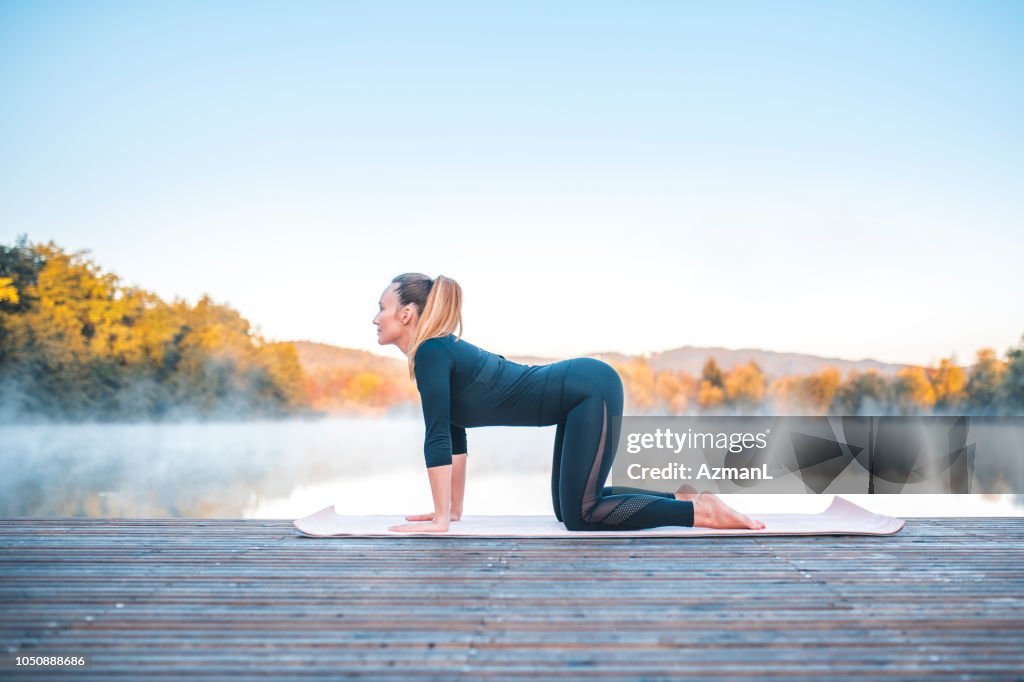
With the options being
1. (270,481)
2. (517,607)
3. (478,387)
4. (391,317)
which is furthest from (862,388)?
(517,607)

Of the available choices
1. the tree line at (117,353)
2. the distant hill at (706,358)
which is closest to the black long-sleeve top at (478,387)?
Answer: the distant hill at (706,358)

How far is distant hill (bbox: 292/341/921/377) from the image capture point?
662 inches

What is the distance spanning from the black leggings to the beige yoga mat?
4cm

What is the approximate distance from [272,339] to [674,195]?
11698 mm

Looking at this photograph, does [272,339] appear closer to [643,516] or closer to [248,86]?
[248,86]

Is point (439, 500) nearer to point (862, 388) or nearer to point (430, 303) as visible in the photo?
point (430, 303)

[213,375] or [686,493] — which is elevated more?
[686,493]

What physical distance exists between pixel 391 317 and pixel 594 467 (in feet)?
2.98

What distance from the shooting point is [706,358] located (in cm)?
1845

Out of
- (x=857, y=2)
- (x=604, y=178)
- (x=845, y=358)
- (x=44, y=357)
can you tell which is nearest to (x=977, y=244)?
(x=845, y=358)

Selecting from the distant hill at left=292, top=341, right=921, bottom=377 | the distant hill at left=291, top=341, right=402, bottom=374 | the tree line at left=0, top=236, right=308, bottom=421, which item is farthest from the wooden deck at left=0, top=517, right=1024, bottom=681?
the tree line at left=0, top=236, right=308, bottom=421

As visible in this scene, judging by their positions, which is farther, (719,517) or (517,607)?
(719,517)

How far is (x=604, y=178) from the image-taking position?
16109 mm

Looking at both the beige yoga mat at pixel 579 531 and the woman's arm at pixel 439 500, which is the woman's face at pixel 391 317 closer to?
the woman's arm at pixel 439 500
